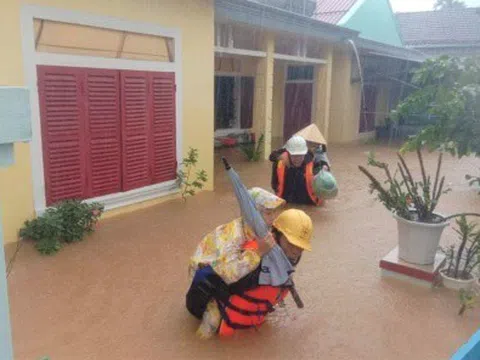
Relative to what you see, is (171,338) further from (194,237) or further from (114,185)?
(114,185)

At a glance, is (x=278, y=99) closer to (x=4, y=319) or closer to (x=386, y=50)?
(x=386, y=50)

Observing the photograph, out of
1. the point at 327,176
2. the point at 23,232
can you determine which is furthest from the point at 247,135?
the point at 23,232

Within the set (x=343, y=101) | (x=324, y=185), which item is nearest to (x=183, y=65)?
(x=324, y=185)

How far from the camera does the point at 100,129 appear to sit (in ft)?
18.0

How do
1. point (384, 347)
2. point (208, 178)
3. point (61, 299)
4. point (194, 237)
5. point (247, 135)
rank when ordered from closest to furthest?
point (384, 347)
point (61, 299)
point (194, 237)
point (208, 178)
point (247, 135)

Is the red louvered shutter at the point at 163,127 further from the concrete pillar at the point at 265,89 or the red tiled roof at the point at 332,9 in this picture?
the red tiled roof at the point at 332,9

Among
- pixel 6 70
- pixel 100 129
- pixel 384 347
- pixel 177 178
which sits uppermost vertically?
pixel 6 70

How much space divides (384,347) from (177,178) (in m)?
4.26

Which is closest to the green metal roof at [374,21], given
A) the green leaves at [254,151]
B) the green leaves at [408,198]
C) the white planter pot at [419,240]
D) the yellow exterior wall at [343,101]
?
the yellow exterior wall at [343,101]

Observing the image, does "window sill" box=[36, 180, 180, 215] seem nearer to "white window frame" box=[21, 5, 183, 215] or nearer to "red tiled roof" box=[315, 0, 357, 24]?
"white window frame" box=[21, 5, 183, 215]

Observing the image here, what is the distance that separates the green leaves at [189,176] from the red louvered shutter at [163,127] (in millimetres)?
155

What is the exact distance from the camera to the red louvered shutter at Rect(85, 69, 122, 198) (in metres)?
5.36

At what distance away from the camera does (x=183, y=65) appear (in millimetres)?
6562

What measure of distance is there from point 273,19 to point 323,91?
4.14 m
